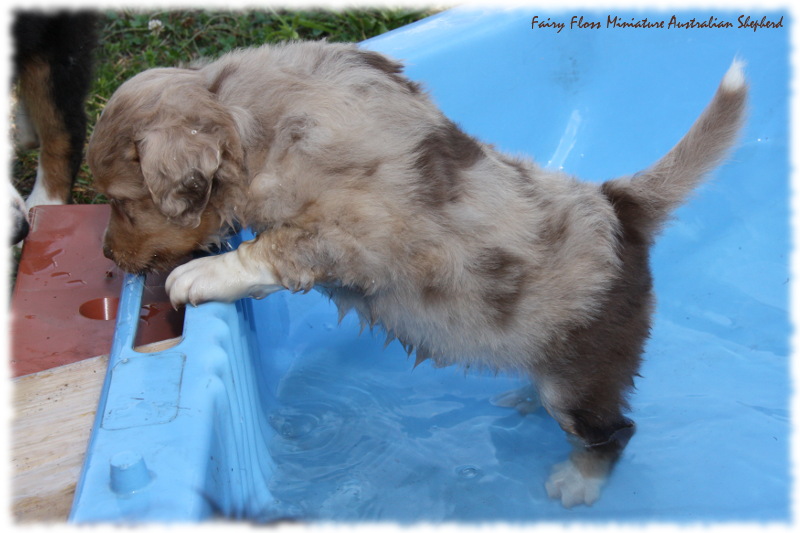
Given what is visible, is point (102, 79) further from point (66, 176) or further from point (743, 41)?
point (743, 41)

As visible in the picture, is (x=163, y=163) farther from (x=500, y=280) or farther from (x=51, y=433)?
(x=500, y=280)

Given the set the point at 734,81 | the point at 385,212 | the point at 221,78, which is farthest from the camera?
the point at 734,81

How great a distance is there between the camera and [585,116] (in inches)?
179

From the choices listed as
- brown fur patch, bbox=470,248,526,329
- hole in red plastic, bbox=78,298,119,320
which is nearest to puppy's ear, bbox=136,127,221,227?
hole in red plastic, bbox=78,298,119,320

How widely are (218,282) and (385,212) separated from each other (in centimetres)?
54

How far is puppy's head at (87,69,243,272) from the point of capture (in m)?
2.30

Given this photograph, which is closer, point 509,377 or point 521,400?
point 509,377

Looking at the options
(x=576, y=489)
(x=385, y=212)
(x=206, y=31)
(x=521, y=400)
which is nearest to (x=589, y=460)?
(x=576, y=489)

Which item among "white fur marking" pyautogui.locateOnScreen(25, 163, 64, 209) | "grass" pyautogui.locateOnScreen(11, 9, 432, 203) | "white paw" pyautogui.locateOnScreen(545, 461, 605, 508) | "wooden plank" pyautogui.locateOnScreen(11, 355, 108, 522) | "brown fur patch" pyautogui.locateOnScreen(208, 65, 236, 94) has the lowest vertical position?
"white paw" pyautogui.locateOnScreen(545, 461, 605, 508)

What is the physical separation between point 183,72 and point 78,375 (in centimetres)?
98

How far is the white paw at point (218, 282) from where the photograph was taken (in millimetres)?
2414

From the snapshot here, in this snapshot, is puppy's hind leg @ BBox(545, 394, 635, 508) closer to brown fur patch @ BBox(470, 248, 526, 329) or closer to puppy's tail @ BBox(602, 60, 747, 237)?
brown fur patch @ BBox(470, 248, 526, 329)

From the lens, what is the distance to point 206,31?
5.28 metres

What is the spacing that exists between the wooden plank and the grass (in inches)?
113
